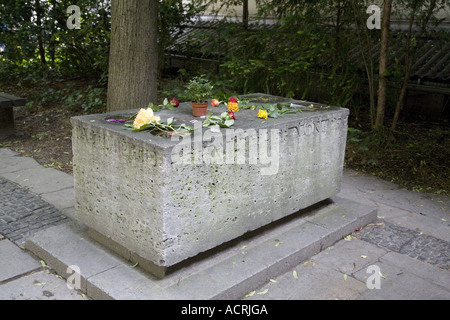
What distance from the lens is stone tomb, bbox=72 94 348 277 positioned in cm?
285

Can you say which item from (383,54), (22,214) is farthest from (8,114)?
(383,54)

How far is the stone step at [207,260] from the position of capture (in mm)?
2867

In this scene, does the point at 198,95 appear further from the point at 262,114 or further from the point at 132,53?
the point at 132,53

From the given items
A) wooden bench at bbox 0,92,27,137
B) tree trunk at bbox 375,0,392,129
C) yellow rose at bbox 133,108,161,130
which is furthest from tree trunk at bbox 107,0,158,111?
tree trunk at bbox 375,0,392,129

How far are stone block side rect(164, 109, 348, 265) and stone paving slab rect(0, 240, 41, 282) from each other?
3.46 ft

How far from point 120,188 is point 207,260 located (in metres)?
0.75

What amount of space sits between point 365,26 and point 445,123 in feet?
6.24

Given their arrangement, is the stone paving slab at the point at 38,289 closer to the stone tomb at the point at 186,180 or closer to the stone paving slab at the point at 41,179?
the stone tomb at the point at 186,180

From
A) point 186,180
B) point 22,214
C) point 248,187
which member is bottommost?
point 22,214

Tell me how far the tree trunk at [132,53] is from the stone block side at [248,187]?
2.43 m

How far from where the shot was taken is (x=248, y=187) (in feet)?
10.8

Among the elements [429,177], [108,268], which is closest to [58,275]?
[108,268]

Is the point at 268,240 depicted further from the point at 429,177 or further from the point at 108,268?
the point at 429,177
